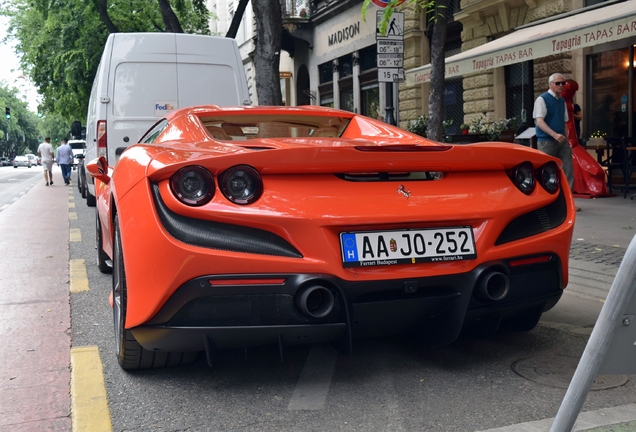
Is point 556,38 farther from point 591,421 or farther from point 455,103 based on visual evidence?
point 455,103

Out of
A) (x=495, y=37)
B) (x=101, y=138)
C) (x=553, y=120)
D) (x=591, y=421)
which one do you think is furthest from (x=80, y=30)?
(x=591, y=421)

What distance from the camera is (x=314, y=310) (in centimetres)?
303

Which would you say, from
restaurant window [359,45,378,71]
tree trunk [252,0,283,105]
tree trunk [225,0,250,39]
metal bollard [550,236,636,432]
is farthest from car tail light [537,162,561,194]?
restaurant window [359,45,378,71]

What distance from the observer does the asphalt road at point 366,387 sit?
2975mm

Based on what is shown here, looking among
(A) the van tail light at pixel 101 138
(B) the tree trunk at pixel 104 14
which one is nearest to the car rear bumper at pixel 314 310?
(A) the van tail light at pixel 101 138

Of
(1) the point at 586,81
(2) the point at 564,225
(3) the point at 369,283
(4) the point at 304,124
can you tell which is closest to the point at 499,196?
(2) the point at 564,225

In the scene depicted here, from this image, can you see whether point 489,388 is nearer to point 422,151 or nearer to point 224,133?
point 422,151

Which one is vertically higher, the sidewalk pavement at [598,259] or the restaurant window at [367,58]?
the restaurant window at [367,58]

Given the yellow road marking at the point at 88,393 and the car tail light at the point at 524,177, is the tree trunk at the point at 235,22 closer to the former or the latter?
the yellow road marking at the point at 88,393

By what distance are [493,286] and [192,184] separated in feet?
4.42

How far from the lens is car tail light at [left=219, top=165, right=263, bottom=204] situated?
3.02 metres

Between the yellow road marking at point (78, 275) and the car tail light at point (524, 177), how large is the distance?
11.8ft

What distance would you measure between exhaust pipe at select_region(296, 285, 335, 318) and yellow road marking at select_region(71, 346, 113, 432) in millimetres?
875

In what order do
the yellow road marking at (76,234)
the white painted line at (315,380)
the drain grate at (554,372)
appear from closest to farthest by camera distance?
the white painted line at (315,380) → the drain grate at (554,372) → the yellow road marking at (76,234)
